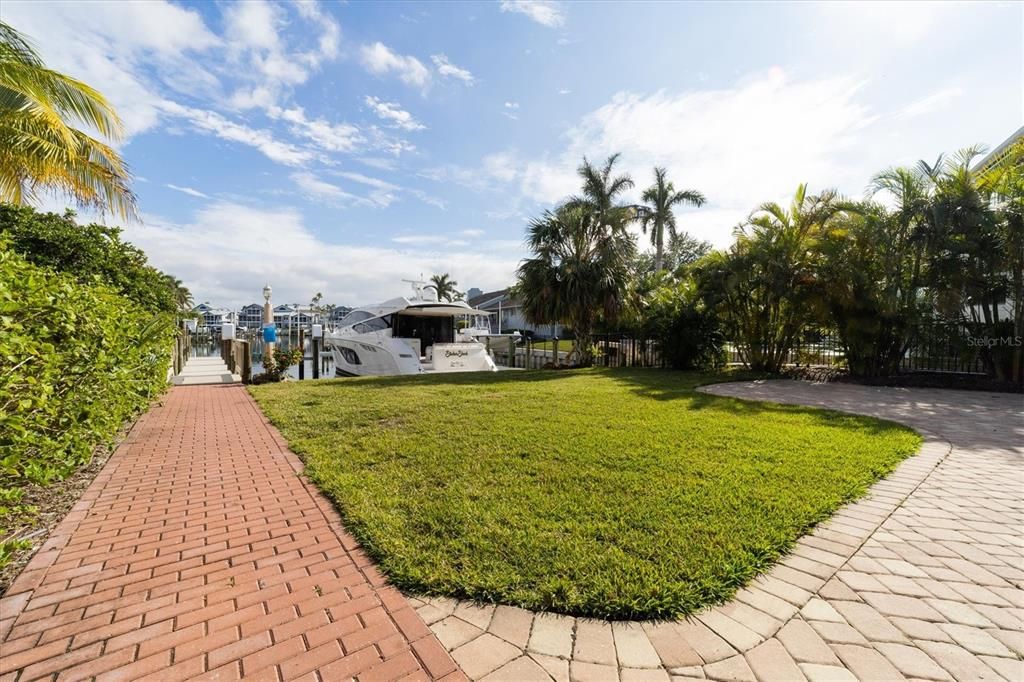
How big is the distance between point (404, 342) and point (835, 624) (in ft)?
42.5

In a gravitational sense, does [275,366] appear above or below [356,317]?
below

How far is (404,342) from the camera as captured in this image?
13.9m

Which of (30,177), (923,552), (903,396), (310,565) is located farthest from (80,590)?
(903,396)

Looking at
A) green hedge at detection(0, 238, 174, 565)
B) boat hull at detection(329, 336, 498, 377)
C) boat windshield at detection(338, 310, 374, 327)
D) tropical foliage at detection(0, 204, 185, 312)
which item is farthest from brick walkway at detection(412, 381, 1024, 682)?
boat windshield at detection(338, 310, 374, 327)

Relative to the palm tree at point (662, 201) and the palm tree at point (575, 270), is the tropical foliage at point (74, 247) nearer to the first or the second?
the palm tree at point (575, 270)

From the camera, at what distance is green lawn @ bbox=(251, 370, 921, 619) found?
2248mm

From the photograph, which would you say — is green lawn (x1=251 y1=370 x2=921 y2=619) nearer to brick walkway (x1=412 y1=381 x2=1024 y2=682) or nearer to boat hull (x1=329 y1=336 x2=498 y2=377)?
brick walkway (x1=412 y1=381 x2=1024 y2=682)

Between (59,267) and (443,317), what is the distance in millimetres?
11229

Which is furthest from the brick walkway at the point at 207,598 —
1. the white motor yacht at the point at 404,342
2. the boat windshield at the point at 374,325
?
the boat windshield at the point at 374,325

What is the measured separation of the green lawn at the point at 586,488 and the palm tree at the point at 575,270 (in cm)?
691

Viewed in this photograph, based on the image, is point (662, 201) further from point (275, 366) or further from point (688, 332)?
point (275, 366)

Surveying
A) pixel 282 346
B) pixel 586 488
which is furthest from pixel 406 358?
pixel 282 346

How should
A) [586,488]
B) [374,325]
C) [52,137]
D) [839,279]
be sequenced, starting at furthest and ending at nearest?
1. [374,325]
2. [839,279]
3. [52,137]
4. [586,488]

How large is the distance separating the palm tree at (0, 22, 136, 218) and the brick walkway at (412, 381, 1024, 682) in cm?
792
